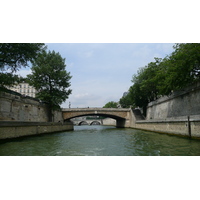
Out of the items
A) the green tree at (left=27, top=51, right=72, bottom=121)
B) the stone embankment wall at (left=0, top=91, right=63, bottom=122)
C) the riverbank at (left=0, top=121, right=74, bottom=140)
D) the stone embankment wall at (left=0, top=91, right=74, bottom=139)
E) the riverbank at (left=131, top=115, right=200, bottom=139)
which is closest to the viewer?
the riverbank at (left=131, top=115, right=200, bottom=139)

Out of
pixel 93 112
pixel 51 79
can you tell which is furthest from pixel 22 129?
pixel 93 112

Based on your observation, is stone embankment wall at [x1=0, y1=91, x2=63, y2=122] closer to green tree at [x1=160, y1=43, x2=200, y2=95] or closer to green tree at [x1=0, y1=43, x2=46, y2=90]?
green tree at [x1=0, y1=43, x2=46, y2=90]

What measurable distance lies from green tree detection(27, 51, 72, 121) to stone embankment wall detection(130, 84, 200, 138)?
56.3ft

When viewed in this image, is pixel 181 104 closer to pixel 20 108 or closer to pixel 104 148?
pixel 104 148

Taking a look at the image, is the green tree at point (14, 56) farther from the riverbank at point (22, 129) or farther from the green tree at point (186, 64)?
the green tree at point (186, 64)

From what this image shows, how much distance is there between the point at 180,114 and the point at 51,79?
23.4 m

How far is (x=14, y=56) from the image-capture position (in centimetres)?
1645

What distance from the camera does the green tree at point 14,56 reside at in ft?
48.7

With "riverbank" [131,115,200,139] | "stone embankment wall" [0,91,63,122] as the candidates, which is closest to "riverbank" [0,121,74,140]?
"stone embankment wall" [0,91,63,122]

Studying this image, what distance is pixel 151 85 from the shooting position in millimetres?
35188

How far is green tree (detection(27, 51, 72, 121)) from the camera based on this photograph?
31.1 metres

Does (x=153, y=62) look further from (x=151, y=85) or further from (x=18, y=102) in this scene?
(x=18, y=102)

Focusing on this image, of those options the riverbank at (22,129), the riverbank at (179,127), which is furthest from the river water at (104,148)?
the riverbank at (22,129)
